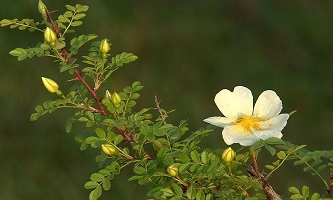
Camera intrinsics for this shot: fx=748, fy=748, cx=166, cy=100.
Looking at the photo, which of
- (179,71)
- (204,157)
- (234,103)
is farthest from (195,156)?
(179,71)

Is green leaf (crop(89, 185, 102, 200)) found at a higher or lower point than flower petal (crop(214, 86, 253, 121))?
lower

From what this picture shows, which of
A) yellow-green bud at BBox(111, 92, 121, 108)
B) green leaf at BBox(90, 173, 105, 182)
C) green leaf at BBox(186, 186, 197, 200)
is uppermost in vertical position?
yellow-green bud at BBox(111, 92, 121, 108)

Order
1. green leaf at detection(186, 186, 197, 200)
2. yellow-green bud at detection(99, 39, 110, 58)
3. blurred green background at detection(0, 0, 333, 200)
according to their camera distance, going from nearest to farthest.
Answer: green leaf at detection(186, 186, 197, 200)
yellow-green bud at detection(99, 39, 110, 58)
blurred green background at detection(0, 0, 333, 200)

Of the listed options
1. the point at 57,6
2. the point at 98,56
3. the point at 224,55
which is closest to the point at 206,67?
the point at 224,55

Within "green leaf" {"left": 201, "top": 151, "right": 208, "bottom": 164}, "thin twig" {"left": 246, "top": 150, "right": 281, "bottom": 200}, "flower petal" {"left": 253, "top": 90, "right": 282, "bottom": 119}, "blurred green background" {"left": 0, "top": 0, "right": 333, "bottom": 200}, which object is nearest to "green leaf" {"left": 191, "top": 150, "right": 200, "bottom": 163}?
"green leaf" {"left": 201, "top": 151, "right": 208, "bottom": 164}

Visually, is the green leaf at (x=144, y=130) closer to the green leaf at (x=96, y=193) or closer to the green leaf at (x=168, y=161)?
the green leaf at (x=168, y=161)

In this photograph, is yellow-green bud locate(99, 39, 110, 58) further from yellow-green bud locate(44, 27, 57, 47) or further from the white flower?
the white flower

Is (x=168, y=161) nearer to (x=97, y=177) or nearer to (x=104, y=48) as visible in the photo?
(x=97, y=177)

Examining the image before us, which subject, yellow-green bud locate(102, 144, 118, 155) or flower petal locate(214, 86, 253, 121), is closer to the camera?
yellow-green bud locate(102, 144, 118, 155)
